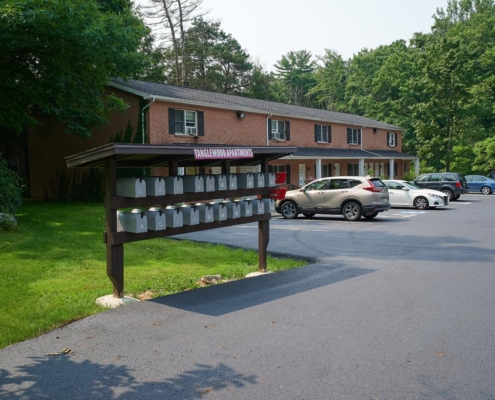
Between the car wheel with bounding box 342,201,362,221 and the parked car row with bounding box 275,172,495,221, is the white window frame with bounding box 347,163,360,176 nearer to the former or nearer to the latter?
the parked car row with bounding box 275,172,495,221

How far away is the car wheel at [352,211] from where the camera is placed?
20516 millimetres

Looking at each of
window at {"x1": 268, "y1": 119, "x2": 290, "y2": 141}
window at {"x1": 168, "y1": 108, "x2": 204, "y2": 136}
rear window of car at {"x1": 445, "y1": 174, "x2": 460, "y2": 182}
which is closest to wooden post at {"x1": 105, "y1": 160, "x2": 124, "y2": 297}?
window at {"x1": 168, "y1": 108, "x2": 204, "y2": 136}

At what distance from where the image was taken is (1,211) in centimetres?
1630

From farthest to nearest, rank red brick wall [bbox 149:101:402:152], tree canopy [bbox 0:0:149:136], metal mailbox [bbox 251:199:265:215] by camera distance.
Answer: red brick wall [bbox 149:101:402:152]
tree canopy [bbox 0:0:149:136]
metal mailbox [bbox 251:199:265:215]

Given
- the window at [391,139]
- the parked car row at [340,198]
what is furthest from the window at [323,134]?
the parked car row at [340,198]

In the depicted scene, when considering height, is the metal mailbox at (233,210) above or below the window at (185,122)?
below

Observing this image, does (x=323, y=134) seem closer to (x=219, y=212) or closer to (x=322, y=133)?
(x=322, y=133)

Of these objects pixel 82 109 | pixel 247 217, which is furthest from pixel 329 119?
pixel 247 217

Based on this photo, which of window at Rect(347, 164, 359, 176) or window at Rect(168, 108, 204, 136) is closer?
window at Rect(168, 108, 204, 136)

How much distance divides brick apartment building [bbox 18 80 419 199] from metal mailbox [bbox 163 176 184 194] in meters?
11.1

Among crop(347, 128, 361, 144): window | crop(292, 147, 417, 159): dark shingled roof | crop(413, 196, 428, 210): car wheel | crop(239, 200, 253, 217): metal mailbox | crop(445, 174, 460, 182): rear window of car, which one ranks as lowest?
crop(413, 196, 428, 210): car wheel

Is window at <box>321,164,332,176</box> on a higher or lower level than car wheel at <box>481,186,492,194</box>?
higher

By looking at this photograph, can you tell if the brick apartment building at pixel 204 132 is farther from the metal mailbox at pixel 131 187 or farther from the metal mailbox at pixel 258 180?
the metal mailbox at pixel 131 187

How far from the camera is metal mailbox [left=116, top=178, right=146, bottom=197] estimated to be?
766 centimetres
